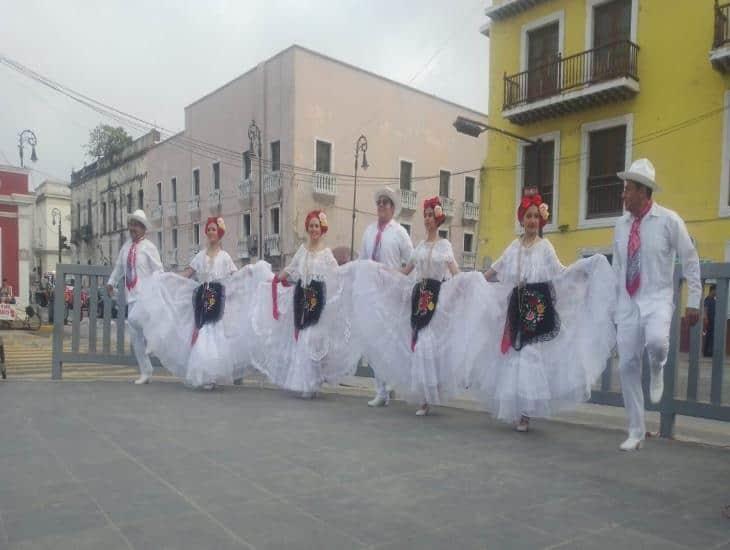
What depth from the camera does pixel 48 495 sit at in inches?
112

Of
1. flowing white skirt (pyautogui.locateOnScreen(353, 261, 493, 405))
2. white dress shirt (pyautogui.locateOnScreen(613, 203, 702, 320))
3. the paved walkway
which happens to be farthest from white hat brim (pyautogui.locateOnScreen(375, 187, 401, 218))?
white dress shirt (pyautogui.locateOnScreen(613, 203, 702, 320))

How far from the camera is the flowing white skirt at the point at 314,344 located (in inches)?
224

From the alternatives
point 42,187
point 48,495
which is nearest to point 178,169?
point 48,495

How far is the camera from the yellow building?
47.3 ft

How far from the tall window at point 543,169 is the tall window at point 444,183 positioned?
11.9 m

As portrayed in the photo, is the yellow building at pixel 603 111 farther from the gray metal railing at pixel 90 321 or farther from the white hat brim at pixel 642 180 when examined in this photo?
the gray metal railing at pixel 90 321

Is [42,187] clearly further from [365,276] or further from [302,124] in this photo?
[365,276]

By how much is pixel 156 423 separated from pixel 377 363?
1.88 meters

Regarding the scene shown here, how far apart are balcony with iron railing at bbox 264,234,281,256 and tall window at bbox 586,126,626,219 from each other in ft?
41.9

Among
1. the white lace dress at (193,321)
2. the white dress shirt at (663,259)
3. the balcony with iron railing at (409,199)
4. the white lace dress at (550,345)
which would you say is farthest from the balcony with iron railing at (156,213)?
the white dress shirt at (663,259)

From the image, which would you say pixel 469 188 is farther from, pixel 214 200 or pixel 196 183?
pixel 196 183

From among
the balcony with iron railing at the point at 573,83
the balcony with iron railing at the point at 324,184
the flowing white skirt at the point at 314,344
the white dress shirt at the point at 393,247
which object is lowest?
the flowing white skirt at the point at 314,344

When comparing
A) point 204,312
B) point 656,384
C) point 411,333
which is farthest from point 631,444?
point 204,312

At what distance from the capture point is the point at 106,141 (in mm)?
40688
